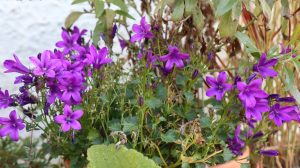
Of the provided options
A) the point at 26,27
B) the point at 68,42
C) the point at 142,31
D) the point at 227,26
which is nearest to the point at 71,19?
the point at 68,42

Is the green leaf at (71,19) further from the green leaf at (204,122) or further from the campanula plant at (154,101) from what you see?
the green leaf at (204,122)

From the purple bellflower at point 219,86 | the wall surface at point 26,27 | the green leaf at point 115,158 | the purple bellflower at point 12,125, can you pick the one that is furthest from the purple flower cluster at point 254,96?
the wall surface at point 26,27

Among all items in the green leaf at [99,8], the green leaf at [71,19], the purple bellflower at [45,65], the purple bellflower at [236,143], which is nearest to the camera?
the purple bellflower at [45,65]

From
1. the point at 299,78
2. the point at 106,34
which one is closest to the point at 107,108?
the point at 106,34

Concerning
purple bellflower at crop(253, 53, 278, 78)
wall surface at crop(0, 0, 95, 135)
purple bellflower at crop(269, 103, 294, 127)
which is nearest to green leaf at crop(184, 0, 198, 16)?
purple bellflower at crop(253, 53, 278, 78)

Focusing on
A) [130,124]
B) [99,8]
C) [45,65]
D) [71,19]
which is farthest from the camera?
[71,19]

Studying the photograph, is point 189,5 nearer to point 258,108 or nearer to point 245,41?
point 245,41

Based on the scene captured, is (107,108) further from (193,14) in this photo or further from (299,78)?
(299,78)
